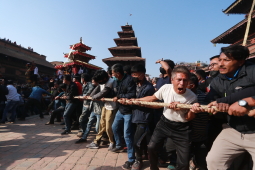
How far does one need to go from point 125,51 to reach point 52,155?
18529 mm

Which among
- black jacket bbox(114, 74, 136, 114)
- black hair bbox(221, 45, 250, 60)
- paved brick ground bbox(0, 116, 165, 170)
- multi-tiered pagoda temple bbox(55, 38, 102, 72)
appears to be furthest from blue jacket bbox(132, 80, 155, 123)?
multi-tiered pagoda temple bbox(55, 38, 102, 72)

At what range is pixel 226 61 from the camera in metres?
2.01

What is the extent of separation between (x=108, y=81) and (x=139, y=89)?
103 cm

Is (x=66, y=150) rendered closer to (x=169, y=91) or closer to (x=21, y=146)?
(x=21, y=146)

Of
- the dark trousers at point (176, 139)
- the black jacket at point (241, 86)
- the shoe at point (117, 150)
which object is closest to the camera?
the black jacket at point (241, 86)

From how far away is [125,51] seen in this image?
2086cm

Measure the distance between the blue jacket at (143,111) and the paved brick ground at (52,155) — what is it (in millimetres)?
1042

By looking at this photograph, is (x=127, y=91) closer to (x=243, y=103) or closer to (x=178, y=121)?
(x=178, y=121)

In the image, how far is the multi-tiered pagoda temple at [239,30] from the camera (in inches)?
396

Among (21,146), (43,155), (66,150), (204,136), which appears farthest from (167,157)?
(21,146)

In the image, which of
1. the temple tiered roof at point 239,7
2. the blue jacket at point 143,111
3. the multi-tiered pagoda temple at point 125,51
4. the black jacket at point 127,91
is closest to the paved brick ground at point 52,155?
the blue jacket at point 143,111

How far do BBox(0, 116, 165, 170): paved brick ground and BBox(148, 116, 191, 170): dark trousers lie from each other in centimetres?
93

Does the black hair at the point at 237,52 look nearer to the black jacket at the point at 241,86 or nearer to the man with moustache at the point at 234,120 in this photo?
the man with moustache at the point at 234,120

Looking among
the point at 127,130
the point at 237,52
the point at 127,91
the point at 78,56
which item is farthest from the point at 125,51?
the point at 237,52
